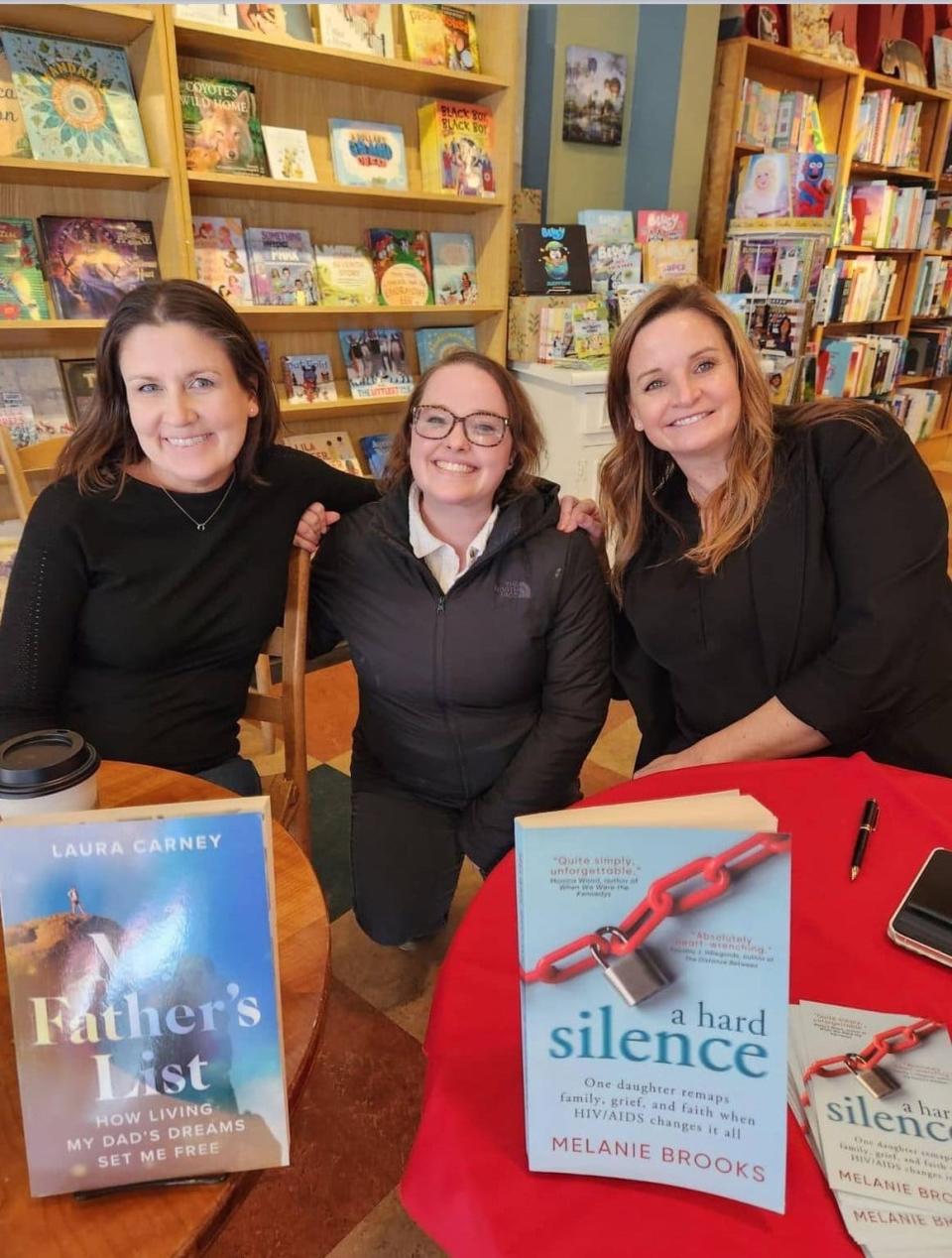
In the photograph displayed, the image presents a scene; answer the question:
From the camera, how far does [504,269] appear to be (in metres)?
3.16

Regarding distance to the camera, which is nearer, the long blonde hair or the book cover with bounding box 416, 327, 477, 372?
the long blonde hair

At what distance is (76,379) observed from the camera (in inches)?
100

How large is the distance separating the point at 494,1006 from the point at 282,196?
9.27 feet

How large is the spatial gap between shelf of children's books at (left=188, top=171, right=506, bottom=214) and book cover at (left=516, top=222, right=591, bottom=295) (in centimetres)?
23

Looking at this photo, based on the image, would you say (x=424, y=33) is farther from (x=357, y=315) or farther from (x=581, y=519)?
(x=581, y=519)

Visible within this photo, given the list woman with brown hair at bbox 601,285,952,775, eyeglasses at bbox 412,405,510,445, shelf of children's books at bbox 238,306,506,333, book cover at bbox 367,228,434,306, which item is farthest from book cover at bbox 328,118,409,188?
woman with brown hair at bbox 601,285,952,775

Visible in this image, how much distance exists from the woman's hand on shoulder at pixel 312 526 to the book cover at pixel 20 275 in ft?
4.79

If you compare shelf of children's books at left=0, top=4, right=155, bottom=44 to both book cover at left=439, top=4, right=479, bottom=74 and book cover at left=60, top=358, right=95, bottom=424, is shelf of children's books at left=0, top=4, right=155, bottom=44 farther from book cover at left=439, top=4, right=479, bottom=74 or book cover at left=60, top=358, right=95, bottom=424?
book cover at left=439, top=4, right=479, bottom=74

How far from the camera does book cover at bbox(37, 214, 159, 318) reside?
2375 mm

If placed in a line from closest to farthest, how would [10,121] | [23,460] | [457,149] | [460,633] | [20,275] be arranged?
[460,633] < [23,460] < [10,121] < [20,275] < [457,149]

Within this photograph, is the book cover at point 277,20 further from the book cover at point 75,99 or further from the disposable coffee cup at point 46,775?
the disposable coffee cup at point 46,775

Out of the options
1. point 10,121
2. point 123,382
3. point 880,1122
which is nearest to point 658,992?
point 880,1122

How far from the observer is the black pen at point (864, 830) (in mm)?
865

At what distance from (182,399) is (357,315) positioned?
1.96m
